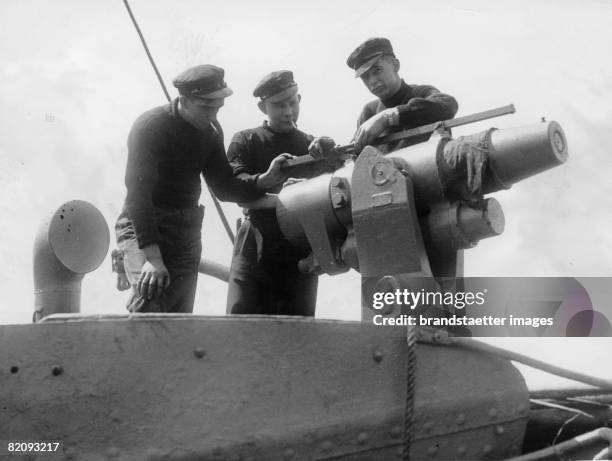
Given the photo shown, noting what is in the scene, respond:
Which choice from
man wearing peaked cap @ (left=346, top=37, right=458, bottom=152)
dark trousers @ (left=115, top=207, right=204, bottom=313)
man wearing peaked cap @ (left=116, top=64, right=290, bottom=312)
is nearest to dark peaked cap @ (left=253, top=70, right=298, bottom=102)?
man wearing peaked cap @ (left=346, top=37, right=458, bottom=152)

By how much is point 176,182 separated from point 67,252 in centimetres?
64

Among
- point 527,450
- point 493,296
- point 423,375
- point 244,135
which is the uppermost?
point 244,135

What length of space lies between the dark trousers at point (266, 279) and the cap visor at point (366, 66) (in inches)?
→ 38.5

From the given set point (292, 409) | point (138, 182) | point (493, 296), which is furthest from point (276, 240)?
point (292, 409)

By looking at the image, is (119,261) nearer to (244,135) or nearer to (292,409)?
(244,135)

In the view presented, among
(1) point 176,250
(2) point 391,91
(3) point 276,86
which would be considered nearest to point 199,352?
(1) point 176,250

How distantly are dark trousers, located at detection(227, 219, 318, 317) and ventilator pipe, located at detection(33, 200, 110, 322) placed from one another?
870 mm

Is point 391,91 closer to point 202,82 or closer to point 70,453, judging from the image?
point 202,82

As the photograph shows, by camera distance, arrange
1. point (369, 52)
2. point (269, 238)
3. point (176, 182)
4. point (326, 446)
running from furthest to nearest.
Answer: point (269, 238) → point (369, 52) → point (176, 182) → point (326, 446)

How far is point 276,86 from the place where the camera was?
4.61 m

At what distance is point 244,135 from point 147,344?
2.66 m

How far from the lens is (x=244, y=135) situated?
467cm

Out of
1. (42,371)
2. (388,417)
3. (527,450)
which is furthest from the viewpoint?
(527,450)

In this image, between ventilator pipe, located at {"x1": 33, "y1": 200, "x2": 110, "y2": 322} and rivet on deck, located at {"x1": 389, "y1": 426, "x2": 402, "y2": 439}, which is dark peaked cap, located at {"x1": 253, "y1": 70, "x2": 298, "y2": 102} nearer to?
ventilator pipe, located at {"x1": 33, "y1": 200, "x2": 110, "y2": 322}
